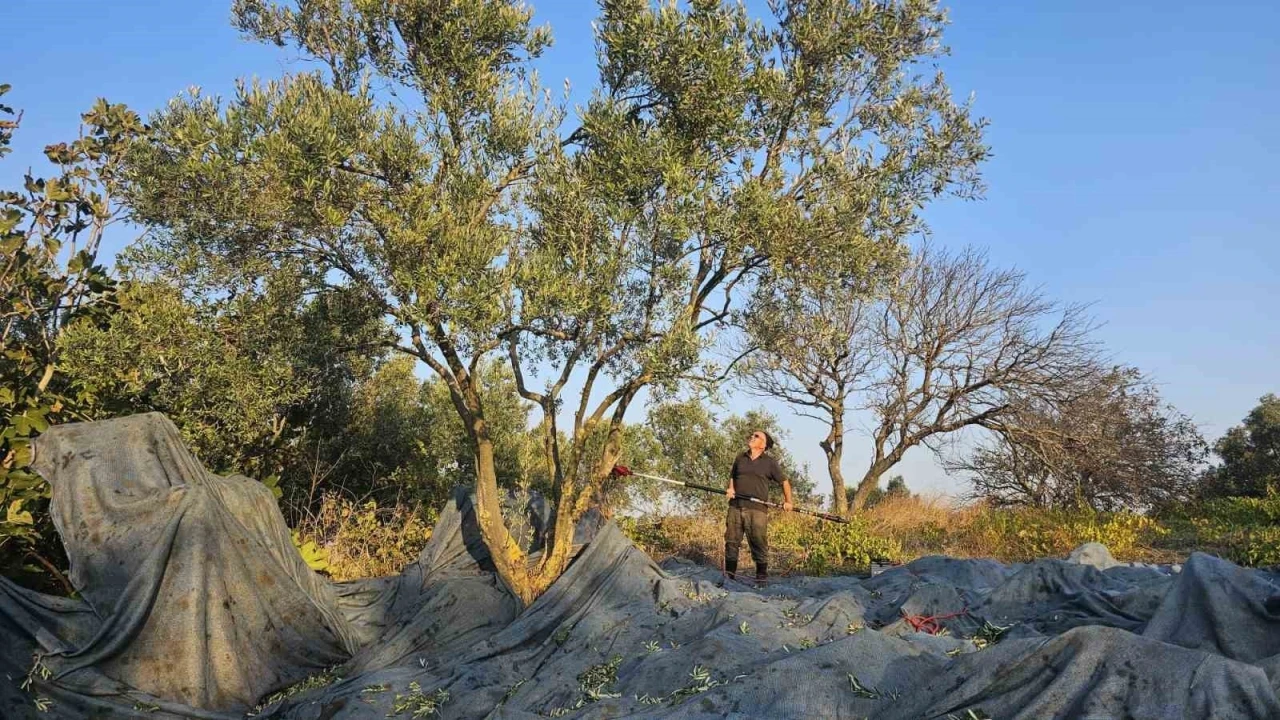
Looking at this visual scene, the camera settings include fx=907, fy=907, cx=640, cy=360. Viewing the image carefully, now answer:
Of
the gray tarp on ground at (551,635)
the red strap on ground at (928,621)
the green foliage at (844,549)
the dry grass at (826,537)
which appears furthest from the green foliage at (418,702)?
the green foliage at (844,549)

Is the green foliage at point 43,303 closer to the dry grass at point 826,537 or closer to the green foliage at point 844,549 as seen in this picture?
the dry grass at point 826,537

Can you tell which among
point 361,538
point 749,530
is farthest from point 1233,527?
point 361,538

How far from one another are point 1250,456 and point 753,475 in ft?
56.8

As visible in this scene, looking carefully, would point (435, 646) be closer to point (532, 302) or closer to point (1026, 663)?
point (532, 302)

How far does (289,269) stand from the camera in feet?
30.9

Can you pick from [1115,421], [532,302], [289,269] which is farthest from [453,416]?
[1115,421]

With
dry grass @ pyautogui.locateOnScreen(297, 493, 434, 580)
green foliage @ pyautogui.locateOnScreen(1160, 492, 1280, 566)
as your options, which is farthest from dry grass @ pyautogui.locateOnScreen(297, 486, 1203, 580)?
green foliage @ pyautogui.locateOnScreen(1160, 492, 1280, 566)

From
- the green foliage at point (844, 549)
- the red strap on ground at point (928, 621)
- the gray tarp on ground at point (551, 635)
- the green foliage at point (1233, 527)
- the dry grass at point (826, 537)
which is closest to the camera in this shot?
the gray tarp on ground at point (551, 635)

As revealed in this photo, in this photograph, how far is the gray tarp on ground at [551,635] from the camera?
4.43 metres

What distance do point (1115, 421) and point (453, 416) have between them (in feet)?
44.7

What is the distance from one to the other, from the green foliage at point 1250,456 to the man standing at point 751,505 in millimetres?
13397

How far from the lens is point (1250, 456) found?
2256 cm

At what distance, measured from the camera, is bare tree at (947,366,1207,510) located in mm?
18812

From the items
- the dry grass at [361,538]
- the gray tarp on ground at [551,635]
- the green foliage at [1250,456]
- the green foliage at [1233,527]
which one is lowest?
the gray tarp on ground at [551,635]
